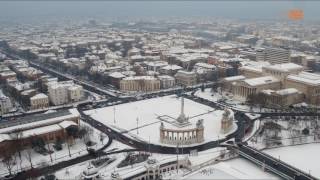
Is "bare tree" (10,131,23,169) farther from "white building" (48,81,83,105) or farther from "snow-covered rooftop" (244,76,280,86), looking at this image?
"snow-covered rooftop" (244,76,280,86)

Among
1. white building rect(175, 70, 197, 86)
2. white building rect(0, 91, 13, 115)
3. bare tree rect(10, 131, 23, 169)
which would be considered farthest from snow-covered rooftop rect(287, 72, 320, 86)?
white building rect(0, 91, 13, 115)

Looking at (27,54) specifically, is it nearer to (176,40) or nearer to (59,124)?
(176,40)

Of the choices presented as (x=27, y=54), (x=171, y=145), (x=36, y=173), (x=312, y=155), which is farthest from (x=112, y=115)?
(x=27, y=54)

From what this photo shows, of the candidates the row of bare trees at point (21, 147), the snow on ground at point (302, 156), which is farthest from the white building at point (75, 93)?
the snow on ground at point (302, 156)

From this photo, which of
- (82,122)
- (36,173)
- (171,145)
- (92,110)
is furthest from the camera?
(92,110)

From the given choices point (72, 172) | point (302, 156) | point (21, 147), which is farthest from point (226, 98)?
point (21, 147)

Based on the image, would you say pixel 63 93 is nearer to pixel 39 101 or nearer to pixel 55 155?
pixel 39 101

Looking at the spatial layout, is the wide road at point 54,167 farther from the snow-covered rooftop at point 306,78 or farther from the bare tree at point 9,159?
the snow-covered rooftop at point 306,78
